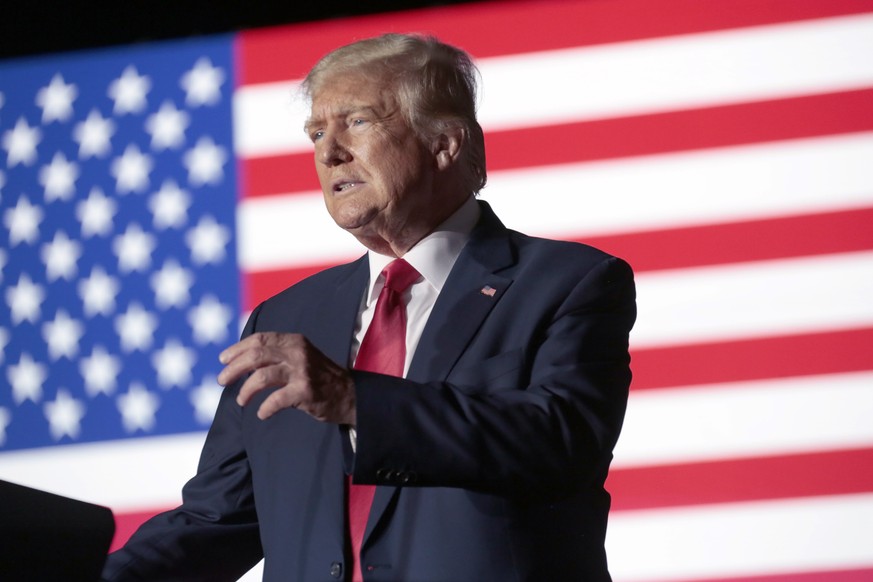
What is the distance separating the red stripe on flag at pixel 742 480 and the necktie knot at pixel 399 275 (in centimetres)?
100

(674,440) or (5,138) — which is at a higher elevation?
(5,138)

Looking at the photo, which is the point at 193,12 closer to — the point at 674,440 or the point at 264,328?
the point at 264,328

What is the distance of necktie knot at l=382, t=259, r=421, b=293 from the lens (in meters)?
1.64

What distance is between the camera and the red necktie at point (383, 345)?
4.70ft

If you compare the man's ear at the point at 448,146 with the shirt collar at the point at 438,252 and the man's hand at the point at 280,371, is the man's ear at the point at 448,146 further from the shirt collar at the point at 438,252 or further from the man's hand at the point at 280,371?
the man's hand at the point at 280,371

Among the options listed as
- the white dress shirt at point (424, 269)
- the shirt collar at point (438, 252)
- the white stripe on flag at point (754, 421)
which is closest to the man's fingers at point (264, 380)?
the white dress shirt at point (424, 269)

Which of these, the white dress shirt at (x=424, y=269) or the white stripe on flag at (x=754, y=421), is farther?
the white stripe on flag at (x=754, y=421)

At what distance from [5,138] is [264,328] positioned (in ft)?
5.10

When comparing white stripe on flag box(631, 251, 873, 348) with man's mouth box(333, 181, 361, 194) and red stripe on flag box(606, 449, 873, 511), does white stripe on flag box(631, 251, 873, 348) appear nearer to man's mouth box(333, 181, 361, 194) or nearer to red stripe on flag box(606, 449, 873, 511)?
red stripe on flag box(606, 449, 873, 511)

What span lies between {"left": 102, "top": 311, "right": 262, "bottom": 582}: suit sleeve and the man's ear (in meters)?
0.50

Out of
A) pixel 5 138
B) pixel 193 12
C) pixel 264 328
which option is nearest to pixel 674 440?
pixel 264 328

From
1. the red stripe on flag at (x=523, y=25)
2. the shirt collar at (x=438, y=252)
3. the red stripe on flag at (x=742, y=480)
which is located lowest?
the red stripe on flag at (x=742, y=480)

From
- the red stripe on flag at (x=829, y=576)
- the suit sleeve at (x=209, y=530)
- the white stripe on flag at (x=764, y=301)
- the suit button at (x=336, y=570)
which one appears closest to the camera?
the suit button at (x=336, y=570)

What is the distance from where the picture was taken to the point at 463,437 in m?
1.24
